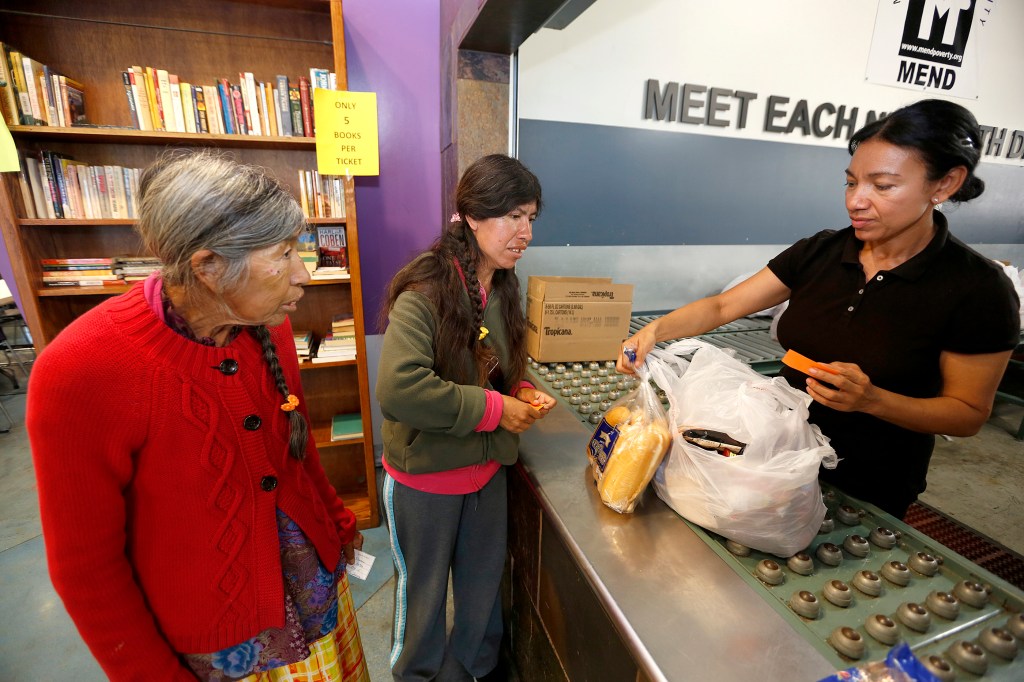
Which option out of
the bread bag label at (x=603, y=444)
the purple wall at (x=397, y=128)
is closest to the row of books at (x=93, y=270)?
the purple wall at (x=397, y=128)

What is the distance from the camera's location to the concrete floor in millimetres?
1843

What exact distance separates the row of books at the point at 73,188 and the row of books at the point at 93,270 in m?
0.20

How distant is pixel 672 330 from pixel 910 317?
57 cm

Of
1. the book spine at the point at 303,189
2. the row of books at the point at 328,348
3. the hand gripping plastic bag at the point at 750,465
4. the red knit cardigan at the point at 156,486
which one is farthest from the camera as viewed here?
the row of books at the point at 328,348

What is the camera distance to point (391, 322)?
3.58 feet

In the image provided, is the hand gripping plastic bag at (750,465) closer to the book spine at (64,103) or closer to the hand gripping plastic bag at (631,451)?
the hand gripping plastic bag at (631,451)

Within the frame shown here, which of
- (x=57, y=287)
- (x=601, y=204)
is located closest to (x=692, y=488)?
(x=601, y=204)

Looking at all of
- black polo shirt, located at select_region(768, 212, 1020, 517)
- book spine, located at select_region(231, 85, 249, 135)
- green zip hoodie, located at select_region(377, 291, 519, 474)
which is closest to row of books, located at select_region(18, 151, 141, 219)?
book spine, located at select_region(231, 85, 249, 135)

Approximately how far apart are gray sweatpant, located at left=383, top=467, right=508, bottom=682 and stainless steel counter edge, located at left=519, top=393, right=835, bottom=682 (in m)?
0.29

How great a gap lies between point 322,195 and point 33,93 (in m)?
1.10

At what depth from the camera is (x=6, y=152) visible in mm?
1811

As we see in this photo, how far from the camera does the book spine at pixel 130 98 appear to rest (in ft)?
6.47

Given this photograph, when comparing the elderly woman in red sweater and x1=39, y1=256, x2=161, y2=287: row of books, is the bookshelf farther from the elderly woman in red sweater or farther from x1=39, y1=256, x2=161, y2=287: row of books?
the elderly woman in red sweater

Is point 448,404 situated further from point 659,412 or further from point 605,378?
point 605,378
